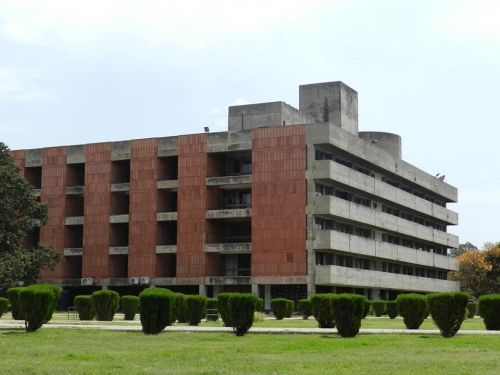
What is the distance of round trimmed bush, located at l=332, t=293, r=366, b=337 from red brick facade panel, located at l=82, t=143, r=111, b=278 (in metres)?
43.2

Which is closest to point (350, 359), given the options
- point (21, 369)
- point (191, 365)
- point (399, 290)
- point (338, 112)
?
point (191, 365)

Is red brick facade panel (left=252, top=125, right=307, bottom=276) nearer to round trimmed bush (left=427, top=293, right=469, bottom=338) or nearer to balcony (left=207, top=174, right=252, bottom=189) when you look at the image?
balcony (left=207, top=174, right=252, bottom=189)

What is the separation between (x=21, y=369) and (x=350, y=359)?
21.1 feet

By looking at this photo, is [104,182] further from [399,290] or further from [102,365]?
[102,365]

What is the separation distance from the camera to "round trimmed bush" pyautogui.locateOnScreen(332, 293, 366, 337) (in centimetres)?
2362

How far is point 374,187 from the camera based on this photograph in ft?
221

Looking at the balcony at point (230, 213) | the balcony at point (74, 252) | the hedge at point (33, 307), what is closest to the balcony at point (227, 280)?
the balcony at point (230, 213)

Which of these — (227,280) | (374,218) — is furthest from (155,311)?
(374,218)

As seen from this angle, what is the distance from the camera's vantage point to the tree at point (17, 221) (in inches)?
2190

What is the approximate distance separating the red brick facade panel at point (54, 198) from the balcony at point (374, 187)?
23404 millimetres

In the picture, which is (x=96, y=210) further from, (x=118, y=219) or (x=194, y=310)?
(x=194, y=310)

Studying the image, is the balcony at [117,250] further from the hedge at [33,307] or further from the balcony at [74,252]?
the hedge at [33,307]

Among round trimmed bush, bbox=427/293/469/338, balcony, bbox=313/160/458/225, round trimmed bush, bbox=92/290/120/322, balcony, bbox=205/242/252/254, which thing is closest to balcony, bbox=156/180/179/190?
balcony, bbox=205/242/252/254

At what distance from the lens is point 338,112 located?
223 feet
